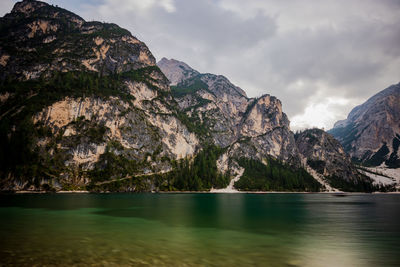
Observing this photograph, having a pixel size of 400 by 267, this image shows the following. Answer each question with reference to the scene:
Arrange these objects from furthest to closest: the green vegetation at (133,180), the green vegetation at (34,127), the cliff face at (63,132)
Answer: the green vegetation at (133,180)
the cliff face at (63,132)
the green vegetation at (34,127)

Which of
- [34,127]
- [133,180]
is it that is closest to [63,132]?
[34,127]

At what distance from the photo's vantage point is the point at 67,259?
14961mm

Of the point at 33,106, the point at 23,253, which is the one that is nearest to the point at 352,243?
the point at 23,253

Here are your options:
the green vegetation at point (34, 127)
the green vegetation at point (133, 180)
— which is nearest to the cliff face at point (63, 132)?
the green vegetation at point (34, 127)

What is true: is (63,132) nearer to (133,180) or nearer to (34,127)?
(34,127)

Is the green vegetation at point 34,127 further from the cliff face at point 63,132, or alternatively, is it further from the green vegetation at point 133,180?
the green vegetation at point 133,180

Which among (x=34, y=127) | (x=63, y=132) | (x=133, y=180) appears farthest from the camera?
(x=133, y=180)

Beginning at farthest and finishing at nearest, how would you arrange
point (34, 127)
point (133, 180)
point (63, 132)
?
point (133, 180), point (63, 132), point (34, 127)

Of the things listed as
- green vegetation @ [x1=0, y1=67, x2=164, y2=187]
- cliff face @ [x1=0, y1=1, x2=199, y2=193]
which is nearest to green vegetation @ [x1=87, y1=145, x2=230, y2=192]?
cliff face @ [x1=0, y1=1, x2=199, y2=193]

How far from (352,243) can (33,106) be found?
647 ft

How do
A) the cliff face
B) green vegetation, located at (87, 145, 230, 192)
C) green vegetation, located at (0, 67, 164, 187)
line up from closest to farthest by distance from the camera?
green vegetation, located at (0, 67, 164, 187), the cliff face, green vegetation, located at (87, 145, 230, 192)

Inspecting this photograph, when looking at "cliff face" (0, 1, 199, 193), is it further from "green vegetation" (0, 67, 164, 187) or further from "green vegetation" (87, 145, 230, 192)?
"green vegetation" (87, 145, 230, 192)

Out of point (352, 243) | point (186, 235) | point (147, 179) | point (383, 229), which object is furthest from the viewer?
point (147, 179)

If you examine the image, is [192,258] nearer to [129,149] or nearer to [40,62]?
[129,149]
